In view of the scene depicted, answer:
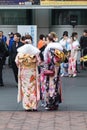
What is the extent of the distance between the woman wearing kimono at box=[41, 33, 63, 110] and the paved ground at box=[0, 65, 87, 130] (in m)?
0.25

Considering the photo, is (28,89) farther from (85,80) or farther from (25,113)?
(85,80)

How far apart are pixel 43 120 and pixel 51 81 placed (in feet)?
5.06

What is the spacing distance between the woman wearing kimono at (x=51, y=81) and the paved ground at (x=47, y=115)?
0.25m

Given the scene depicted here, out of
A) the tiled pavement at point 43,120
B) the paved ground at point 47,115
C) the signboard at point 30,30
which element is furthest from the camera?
the signboard at point 30,30

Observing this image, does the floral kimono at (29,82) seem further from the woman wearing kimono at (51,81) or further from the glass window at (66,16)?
the glass window at (66,16)

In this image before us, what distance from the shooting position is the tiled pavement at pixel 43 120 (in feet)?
32.3

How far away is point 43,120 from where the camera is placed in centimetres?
1056

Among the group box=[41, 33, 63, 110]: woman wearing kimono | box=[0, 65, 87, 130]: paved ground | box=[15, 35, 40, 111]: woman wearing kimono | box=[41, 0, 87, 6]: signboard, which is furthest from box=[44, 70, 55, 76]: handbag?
box=[41, 0, 87, 6]: signboard

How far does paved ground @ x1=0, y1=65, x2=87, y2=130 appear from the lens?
9.95 meters

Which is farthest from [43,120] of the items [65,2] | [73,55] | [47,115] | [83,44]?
[65,2]

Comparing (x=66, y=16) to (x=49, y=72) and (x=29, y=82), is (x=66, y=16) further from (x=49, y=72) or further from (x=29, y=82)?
(x=29, y=82)

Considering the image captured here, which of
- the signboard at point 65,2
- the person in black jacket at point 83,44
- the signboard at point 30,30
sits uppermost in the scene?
the signboard at point 65,2

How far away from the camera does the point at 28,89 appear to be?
38.3ft

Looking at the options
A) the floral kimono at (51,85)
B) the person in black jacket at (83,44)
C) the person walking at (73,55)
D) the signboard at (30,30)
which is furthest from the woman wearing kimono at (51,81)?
the signboard at (30,30)
